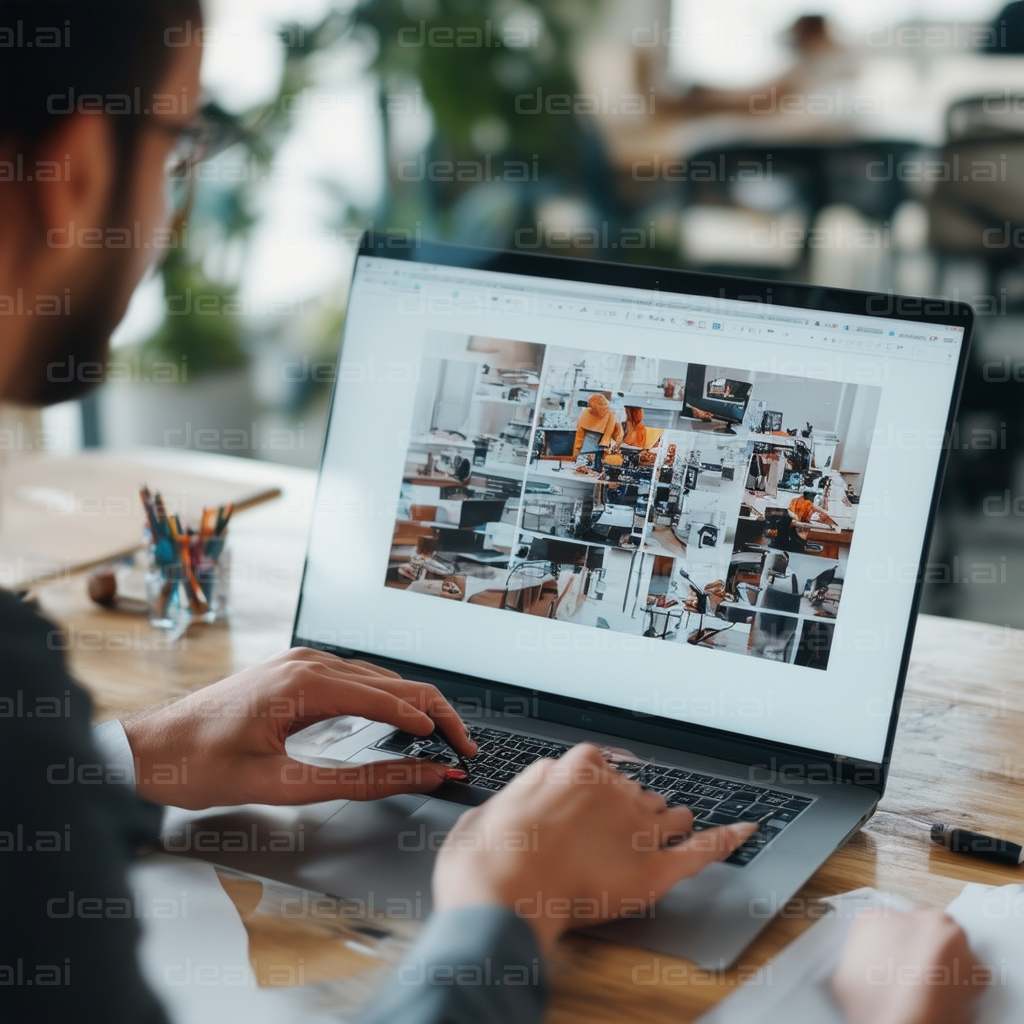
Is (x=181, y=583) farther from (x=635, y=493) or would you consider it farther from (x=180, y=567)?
(x=635, y=493)

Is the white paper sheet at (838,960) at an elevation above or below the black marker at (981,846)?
below

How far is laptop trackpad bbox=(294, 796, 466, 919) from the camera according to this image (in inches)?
25.8

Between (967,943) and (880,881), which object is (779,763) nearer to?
(880,881)

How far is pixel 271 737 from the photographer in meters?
0.74

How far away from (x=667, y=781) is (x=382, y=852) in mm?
211

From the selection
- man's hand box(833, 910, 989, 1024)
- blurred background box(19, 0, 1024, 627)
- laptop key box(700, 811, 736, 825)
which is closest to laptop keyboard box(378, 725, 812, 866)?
laptop key box(700, 811, 736, 825)

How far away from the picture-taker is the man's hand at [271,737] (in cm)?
73

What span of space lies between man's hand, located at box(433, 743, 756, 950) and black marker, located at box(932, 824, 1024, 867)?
171 millimetres

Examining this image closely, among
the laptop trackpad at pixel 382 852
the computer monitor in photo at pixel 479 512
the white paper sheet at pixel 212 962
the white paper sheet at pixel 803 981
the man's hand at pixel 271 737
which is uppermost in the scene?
the computer monitor in photo at pixel 479 512

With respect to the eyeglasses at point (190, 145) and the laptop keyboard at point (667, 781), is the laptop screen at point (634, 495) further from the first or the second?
the eyeglasses at point (190, 145)

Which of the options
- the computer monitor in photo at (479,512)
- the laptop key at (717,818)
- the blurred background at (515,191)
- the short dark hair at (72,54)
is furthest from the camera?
the blurred background at (515,191)

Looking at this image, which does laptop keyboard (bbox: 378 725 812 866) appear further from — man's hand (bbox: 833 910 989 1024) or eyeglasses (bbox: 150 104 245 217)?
eyeglasses (bbox: 150 104 245 217)

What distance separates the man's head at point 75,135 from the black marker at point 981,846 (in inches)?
24.8

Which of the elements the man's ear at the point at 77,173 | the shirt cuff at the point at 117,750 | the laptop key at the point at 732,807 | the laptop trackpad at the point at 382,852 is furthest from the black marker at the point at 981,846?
the man's ear at the point at 77,173
